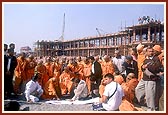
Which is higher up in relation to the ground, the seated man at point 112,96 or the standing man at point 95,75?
the standing man at point 95,75

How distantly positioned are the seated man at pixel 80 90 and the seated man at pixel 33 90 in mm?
644

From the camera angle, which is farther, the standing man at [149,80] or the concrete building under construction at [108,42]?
the concrete building under construction at [108,42]

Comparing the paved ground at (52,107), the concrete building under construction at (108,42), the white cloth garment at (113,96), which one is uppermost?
the concrete building under construction at (108,42)

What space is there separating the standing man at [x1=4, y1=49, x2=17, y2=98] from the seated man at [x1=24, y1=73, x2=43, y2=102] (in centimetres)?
30

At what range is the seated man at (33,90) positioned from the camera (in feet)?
23.4

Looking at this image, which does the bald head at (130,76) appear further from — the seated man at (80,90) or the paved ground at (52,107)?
the seated man at (80,90)

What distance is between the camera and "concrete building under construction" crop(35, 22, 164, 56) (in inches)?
278

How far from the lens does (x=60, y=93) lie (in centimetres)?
747

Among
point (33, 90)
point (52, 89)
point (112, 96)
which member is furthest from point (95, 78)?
point (33, 90)

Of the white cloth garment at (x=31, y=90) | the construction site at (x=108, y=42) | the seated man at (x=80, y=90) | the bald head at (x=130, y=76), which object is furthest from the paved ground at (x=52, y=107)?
the construction site at (x=108, y=42)

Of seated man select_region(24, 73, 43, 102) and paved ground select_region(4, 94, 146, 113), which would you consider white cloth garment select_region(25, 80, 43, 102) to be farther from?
paved ground select_region(4, 94, 146, 113)

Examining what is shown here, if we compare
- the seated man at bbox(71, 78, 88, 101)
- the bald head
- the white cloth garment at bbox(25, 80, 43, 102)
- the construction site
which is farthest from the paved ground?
the construction site

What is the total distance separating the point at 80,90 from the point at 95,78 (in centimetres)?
35

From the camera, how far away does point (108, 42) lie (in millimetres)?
7449
